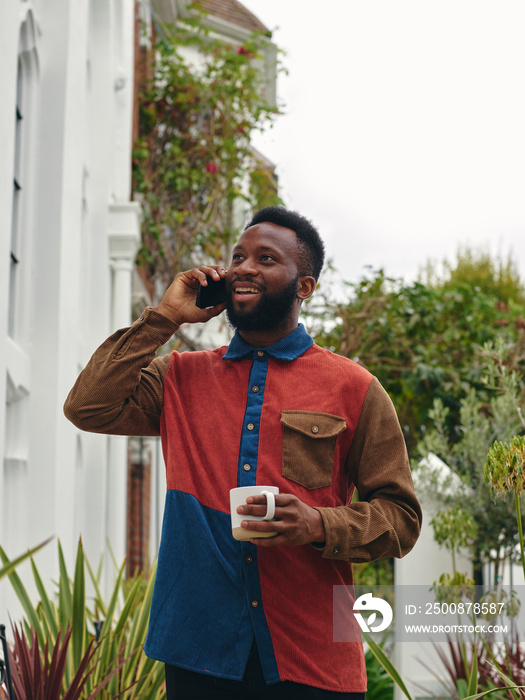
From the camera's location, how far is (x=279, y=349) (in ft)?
7.11

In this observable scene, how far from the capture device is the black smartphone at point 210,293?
2227 millimetres

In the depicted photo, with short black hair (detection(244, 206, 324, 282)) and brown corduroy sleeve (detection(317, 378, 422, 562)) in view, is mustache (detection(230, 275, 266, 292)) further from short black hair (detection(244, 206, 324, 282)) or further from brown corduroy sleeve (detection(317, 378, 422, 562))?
brown corduroy sleeve (detection(317, 378, 422, 562))

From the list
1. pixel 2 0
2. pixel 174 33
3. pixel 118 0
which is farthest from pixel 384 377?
pixel 2 0

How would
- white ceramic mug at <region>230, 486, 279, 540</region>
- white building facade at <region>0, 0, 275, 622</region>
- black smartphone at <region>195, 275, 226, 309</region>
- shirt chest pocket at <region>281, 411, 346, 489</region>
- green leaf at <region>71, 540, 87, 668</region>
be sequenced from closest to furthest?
1. white ceramic mug at <region>230, 486, 279, 540</region>
2. shirt chest pocket at <region>281, 411, 346, 489</region>
3. black smartphone at <region>195, 275, 226, 309</region>
4. green leaf at <region>71, 540, 87, 668</region>
5. white building facade at <region>0, 0, 275, 622</region>

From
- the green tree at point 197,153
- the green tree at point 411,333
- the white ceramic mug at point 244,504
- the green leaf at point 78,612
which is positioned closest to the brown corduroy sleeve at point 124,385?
the white ceramic mug at point 244,504

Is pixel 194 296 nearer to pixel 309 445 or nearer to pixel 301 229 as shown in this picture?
pixel 301 229

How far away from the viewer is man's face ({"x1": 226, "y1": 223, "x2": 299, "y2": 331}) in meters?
2.12

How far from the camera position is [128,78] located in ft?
24.9

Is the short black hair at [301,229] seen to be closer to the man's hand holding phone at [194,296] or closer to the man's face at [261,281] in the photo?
the man's face at [261,281]

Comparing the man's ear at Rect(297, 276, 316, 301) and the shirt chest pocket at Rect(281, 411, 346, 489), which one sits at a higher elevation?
the man's ear at Rect(297, 276, 316, 301)

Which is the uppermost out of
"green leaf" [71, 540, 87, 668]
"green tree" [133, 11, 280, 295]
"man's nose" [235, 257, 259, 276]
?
"green tree" [133, 11, 280, 295]

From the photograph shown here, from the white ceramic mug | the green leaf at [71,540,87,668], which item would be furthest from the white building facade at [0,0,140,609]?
the white ceramic mug

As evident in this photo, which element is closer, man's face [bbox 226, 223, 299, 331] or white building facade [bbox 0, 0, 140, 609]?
man's face [bbox 226, 223, 299, 331]

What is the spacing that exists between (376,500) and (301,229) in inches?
30.7
